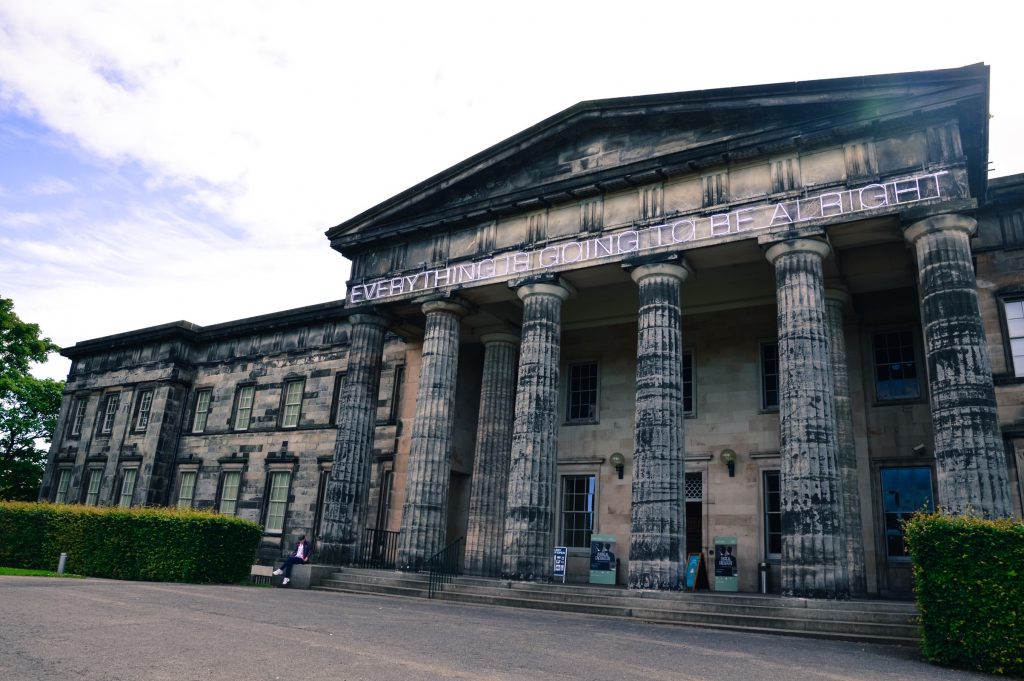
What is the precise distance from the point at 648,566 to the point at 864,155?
32.9ft

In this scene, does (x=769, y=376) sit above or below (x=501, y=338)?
below

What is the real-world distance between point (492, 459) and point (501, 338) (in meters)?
3.88

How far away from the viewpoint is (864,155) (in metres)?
15.2

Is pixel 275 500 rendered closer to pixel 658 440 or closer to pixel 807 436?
pixel 658 440

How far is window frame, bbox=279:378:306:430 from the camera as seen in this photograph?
28.2 m

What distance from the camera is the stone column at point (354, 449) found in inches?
791

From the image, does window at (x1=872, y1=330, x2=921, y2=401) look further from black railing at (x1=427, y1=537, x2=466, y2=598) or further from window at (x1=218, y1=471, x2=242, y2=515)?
window at (x1=218, y1=471, x2=242, y2=515)

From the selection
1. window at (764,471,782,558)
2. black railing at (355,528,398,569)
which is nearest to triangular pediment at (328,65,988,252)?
window at (764,471,782,558)

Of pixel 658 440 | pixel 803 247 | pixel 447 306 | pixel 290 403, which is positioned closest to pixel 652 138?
pixel 803 247

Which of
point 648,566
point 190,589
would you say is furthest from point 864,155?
point 190,589

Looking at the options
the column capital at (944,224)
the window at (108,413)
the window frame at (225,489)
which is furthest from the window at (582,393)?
the window at (108,413)

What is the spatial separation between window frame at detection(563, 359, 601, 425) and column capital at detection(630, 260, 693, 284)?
6.29 metres

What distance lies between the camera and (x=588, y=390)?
23.3 m

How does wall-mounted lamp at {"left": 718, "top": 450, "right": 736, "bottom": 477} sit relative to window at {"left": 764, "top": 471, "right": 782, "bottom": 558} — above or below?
above
